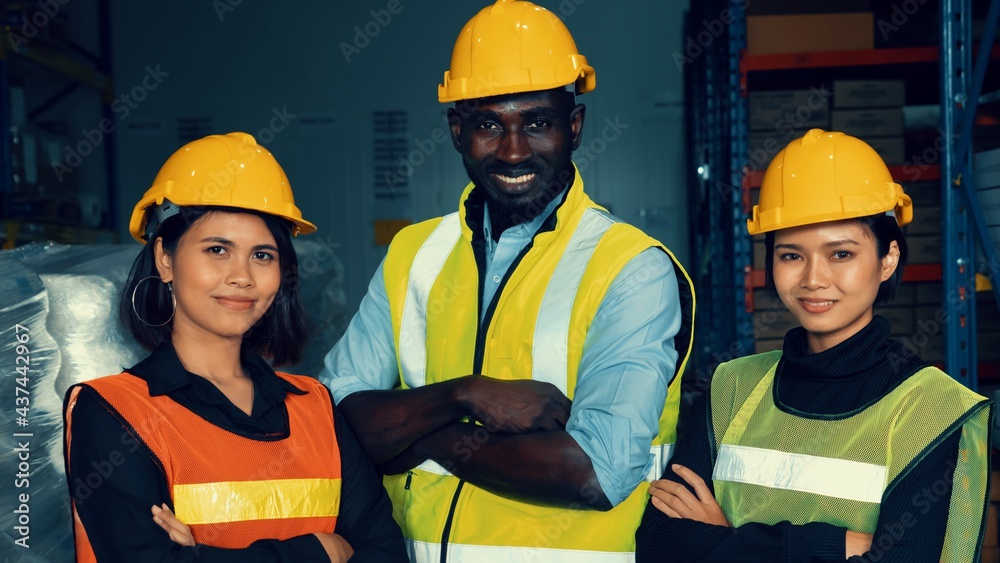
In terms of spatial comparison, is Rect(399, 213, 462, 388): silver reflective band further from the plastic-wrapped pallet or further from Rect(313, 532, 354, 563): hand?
Rect(313, 532, 354, 563): hand

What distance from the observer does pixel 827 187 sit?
207cm

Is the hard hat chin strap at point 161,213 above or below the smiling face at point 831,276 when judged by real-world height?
above

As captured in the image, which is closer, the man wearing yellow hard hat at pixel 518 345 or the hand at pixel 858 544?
the hand at pixel 858 544

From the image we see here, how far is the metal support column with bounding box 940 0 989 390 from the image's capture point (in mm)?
3584

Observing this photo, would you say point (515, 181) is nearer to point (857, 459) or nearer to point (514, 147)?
point (514, 147)

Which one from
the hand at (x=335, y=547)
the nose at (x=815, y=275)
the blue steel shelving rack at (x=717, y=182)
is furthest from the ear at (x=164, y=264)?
the blue steel shelving rack at (x=717, y=182)

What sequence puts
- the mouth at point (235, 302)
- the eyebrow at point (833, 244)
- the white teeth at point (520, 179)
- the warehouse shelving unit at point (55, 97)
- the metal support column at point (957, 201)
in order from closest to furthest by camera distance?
the mouth at point (235, 302) < the eyebrow at point (833, 244) < the white teeth at point (520, 179) < the metal support column at point (957, 201) < the warehouse shelving unit at point (55, 97)

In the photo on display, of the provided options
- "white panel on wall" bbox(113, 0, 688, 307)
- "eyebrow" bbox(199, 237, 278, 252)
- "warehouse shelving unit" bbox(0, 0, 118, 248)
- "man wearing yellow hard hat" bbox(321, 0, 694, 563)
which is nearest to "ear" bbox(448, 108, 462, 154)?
"man wearing yellow hard hat" bbox(321, 0, 694, 563)

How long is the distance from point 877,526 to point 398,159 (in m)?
4.95

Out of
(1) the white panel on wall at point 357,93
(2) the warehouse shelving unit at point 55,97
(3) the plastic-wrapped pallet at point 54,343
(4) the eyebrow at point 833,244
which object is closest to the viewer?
(4) the eyebrow at point 833,244

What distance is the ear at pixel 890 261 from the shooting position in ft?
6.81

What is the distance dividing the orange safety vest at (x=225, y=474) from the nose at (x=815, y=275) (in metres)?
1.07

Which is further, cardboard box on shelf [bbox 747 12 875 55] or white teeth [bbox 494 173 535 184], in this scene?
cardboard box on shelf [bbox 747 12 875 55]

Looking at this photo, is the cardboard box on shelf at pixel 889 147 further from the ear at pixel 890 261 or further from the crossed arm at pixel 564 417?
the crossed arm at pixel 564 417
